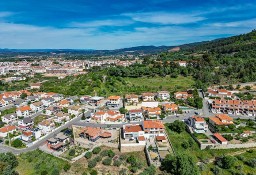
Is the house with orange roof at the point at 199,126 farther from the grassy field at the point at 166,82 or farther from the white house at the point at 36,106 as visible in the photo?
the white house at the point at 36,106

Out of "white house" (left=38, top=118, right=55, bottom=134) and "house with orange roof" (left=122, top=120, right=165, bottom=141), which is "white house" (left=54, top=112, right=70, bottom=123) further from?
"house with orange roof" (left=122, top=120, right=165, bottom=141)

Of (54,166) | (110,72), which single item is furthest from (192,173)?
(110,72)

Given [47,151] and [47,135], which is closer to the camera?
[47,151]

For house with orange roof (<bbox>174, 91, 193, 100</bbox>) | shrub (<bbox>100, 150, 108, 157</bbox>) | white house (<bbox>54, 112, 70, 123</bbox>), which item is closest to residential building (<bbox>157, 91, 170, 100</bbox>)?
house with orange roof (<bbox>174, 91, 193, 100</bbox>)

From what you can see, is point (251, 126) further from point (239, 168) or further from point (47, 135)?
point (47, 135)

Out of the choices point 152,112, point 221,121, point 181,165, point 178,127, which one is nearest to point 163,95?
point 152,112

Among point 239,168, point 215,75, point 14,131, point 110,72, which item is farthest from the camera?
point 110,72
